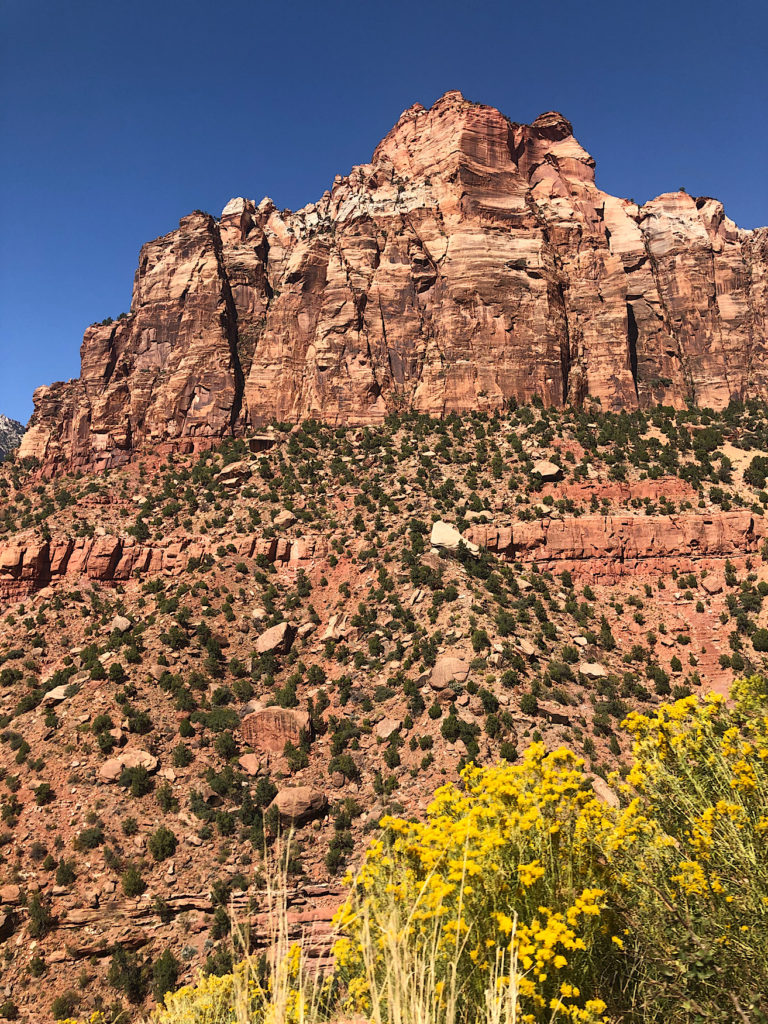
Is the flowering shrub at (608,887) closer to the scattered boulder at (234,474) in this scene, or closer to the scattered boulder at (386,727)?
the scattered boulder at (386,727)

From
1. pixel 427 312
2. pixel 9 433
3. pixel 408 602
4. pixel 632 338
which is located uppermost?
pixel 9 433

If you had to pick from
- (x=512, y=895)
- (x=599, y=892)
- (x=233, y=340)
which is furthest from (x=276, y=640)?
(x=233, y=340)

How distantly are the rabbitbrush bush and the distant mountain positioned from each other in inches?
6046

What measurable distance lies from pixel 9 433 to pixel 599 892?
170 m

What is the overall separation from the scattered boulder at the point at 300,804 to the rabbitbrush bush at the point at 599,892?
21647mm

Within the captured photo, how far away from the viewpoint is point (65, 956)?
68.9 ft

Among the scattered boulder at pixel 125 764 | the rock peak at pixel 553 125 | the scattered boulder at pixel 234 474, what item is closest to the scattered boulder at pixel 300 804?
the scattered boulder at pixel 125 764

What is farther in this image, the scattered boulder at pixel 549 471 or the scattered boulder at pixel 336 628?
the scattered boulder at pixel 549 471

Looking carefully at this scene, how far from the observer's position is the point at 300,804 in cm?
2608

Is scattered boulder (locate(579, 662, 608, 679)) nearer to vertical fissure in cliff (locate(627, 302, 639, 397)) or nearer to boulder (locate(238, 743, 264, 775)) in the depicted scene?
boulder (locate(238, 743, 264, 775))

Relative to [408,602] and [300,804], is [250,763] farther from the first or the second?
[408,602]

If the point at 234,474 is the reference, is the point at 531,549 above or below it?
below

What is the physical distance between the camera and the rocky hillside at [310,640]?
2320 centimetres

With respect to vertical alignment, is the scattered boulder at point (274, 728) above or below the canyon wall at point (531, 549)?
below
